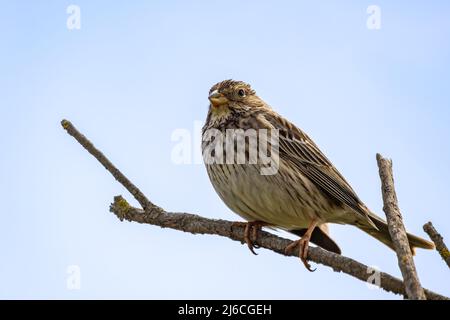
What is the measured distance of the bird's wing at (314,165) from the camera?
24.9 feet

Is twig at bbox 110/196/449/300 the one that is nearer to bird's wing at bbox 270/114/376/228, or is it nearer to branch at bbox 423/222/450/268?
bird's wing at bbox 270/114/376/228

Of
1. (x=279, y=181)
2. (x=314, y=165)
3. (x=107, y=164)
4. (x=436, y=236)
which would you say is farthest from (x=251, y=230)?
(x=436, y=236)

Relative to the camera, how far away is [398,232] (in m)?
3.98

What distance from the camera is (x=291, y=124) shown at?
27.3ft

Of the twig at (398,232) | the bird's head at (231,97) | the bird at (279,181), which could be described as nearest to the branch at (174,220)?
the bird at (279,181)

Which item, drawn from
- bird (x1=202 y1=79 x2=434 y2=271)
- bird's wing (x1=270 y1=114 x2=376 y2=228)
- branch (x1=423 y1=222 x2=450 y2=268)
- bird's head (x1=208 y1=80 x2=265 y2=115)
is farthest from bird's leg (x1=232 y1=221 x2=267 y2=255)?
branch (x1=423 y1=222 x2=450 y2=268)

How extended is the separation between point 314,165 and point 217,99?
1.27 metres

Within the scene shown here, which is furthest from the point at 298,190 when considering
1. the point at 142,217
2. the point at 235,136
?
the point at 142,217

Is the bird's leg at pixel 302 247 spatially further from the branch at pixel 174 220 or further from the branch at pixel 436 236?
the branch at pixel 436 236

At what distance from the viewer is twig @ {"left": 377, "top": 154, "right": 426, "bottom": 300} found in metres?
3.42
